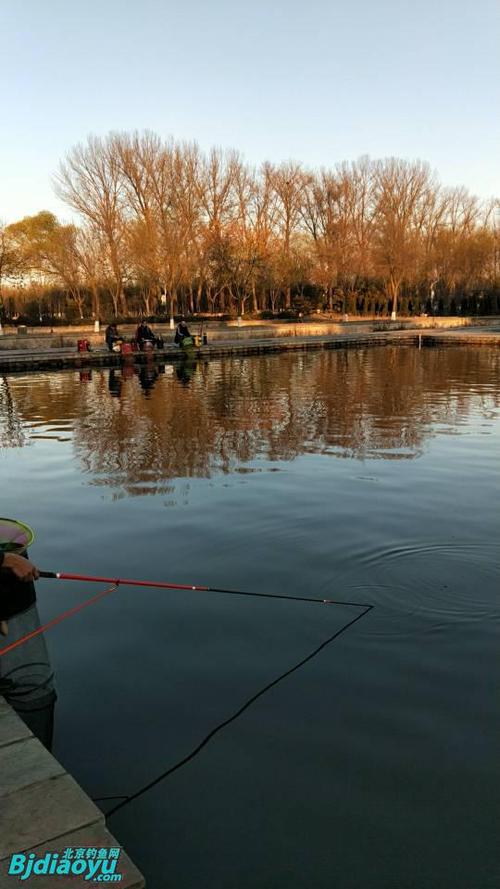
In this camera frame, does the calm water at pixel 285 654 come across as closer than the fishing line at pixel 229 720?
Yes

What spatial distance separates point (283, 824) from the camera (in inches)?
118

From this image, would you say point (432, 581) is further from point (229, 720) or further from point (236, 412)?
point (236, 412)

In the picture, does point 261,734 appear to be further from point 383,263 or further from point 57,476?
point 383,263

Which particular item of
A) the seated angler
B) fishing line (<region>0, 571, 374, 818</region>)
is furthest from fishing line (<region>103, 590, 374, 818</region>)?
the seated angler

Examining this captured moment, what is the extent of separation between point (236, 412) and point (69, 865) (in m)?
12.5

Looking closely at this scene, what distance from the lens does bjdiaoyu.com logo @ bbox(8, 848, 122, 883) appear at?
7.15ft

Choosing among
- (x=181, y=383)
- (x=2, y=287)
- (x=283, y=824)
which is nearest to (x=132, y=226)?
(x=2, y=287)

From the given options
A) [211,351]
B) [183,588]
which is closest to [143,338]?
[211,351]

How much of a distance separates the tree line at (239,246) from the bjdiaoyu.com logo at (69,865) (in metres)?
42.0

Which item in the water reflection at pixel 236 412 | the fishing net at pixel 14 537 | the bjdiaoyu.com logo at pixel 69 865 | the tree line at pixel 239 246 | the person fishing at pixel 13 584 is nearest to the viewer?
the bjdiaoyu.com logo at pixel 69 865

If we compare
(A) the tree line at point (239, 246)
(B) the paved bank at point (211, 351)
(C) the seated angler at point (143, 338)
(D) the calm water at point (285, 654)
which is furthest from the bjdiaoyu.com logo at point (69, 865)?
(A) the tree line at point (239, 246)

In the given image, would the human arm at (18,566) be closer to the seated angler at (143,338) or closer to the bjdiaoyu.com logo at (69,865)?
the bjdiaoyu.com logo at (69,865)

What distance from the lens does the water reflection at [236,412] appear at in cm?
1048

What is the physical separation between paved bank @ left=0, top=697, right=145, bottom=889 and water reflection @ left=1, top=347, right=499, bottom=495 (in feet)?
19.2
